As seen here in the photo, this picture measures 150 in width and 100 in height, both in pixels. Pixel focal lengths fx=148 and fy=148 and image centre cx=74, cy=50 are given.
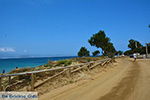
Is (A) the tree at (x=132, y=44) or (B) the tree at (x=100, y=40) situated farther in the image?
(A) the tree at (x=132, y=44)

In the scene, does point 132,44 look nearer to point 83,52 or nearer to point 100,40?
point 83,52

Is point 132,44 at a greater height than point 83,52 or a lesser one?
greater

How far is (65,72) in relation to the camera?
435 inches

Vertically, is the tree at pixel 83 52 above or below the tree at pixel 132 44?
below

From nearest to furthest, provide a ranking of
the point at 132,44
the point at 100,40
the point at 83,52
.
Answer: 1. the point at 100,40
2. the point at 83,52
3. the point at 132,44

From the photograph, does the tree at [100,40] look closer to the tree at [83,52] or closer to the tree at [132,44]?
the tree at [83,52]

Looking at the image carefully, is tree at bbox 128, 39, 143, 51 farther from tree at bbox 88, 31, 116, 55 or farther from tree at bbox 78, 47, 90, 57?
tree at bbox 88, 31, 116, 55

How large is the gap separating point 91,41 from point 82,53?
27.5 metres

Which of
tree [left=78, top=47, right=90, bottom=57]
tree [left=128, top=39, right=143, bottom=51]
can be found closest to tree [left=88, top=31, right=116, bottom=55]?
tree [left=78, top=47, right=90, bottom=57]

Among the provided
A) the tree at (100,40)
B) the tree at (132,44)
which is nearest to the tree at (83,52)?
the tree at (100,40)

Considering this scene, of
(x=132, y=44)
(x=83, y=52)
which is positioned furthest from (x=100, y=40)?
(x=132, y=44)

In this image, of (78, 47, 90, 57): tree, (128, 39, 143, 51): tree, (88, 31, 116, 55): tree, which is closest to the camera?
(88, 31, 116, 55): tree

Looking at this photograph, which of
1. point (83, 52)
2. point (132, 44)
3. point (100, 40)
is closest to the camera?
point (100, 40)

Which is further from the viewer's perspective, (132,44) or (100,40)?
(132,44)
